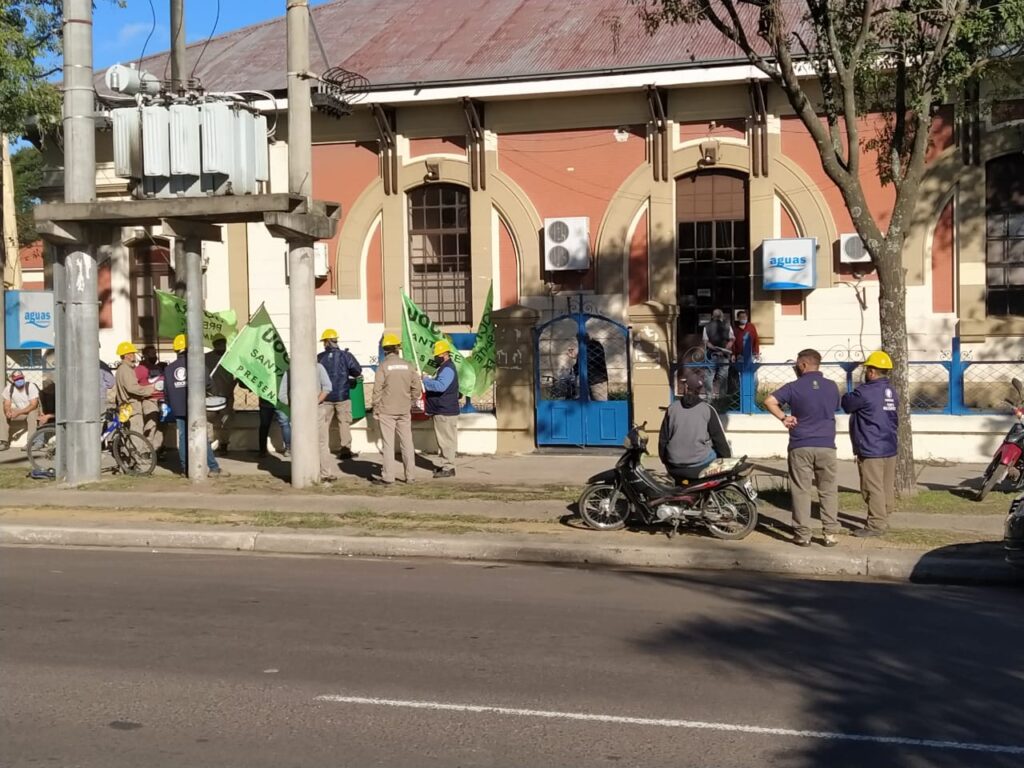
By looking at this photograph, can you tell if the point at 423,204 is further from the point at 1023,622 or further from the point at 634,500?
the point at 1023,622

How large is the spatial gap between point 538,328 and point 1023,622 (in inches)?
394

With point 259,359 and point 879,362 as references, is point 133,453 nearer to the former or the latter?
point 259,359

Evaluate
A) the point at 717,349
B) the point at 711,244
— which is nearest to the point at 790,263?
the point at 711,244

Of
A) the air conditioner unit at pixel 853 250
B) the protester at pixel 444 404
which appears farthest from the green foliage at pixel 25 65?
the air conditioner unit at pixel 853 250

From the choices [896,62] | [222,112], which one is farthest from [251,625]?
[896,62]

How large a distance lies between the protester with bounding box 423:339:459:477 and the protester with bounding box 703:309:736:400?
3651 millimetres

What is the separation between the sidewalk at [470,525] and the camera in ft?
32.1

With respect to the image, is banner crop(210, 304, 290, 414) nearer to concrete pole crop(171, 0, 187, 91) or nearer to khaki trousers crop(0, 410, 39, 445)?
concrete pole crop(171, 0, 187, 91)

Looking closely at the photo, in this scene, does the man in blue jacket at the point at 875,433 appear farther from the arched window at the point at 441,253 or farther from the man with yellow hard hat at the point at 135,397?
the man with yellow hard hat at the point at 135,397

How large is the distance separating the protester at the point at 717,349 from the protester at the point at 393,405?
4449mm

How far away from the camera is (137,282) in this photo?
20.3 meters

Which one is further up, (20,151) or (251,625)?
(20,151)

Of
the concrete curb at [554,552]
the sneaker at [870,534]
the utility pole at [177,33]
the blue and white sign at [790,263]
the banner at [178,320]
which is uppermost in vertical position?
the utility pole at [177,33]

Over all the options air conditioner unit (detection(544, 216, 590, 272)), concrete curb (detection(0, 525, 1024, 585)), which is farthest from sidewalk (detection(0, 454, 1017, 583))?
air conditioner unit (detection(544, 216, 590, 272))
